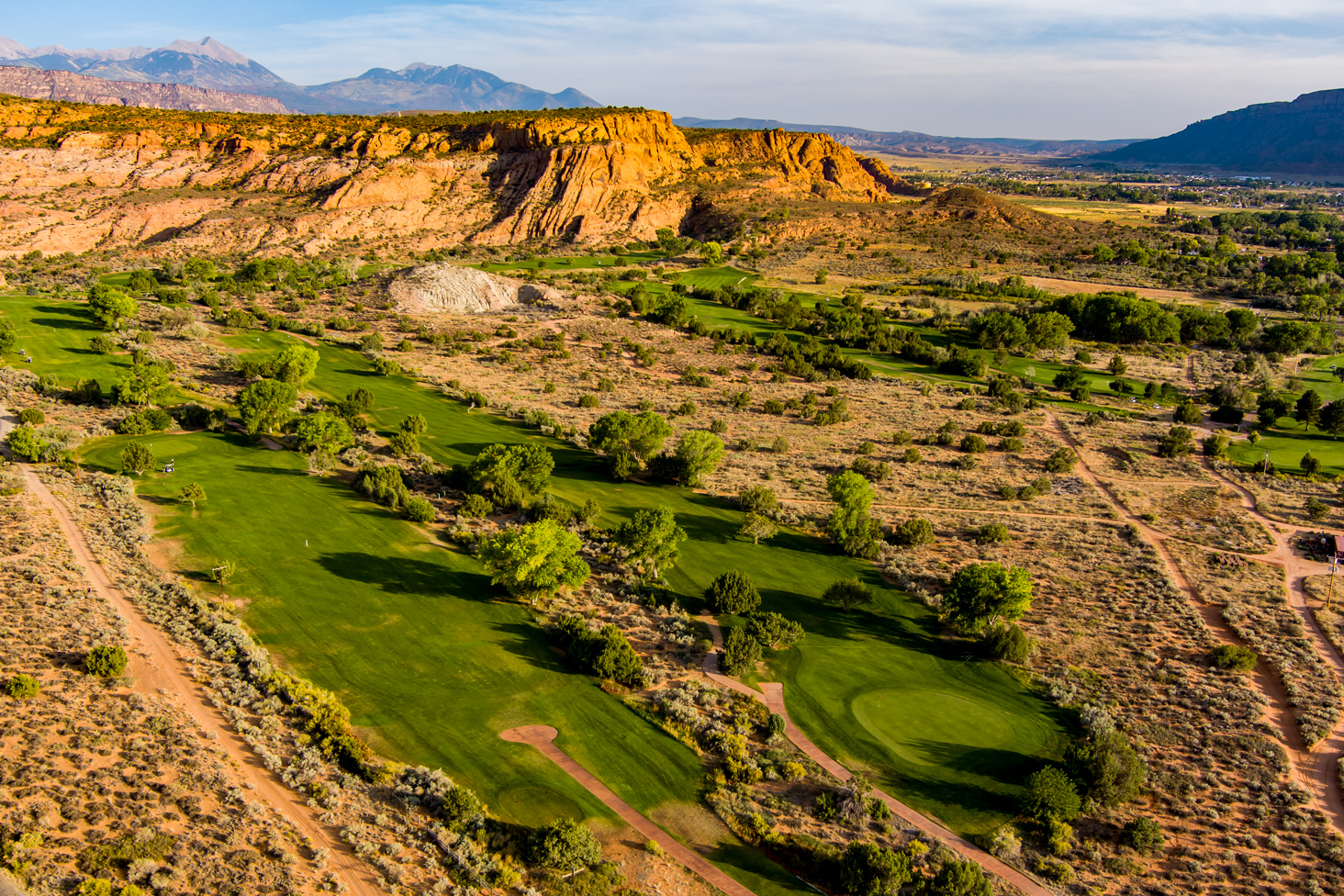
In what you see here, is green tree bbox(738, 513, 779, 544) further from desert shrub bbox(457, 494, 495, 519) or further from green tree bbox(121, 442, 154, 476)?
green tree bbox(121, 442, 154, 476)

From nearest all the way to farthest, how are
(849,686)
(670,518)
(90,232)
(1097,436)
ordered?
(849,686) < (670,518) < (1097,436) < (90,232)

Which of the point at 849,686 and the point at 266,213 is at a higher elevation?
the point at 266,213

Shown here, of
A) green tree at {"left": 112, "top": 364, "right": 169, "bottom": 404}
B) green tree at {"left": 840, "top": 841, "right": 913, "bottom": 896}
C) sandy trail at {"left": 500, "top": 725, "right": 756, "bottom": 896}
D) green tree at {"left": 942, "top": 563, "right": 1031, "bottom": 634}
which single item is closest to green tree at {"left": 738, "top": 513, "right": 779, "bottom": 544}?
green tree at {"left": 942, "top": 563, "right": 1031, "bottom": 634}

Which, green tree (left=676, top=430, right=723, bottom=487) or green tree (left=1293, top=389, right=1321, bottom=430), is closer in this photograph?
green tree (left=676, top=430, right=723, bottom=487)

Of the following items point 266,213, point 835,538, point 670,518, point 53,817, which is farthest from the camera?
point 266,213

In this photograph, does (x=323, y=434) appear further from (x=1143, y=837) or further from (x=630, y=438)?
(x=1143, y=837)

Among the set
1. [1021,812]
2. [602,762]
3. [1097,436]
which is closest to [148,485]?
[602,762]

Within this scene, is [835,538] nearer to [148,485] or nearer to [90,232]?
[148,485]
